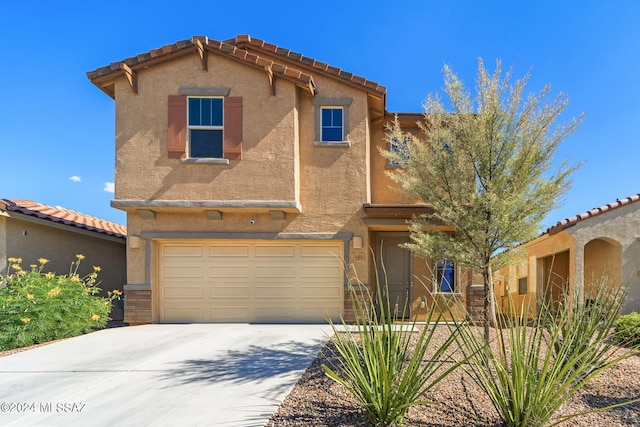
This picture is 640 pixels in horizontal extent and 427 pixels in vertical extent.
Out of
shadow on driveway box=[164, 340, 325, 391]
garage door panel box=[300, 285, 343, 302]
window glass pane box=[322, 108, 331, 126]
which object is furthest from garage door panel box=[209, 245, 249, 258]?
window glass pane box=[322, 108, 331, 126]

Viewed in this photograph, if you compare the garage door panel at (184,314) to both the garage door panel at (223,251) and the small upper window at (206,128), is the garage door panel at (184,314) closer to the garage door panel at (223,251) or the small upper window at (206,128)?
the garage door panel at (223,251)

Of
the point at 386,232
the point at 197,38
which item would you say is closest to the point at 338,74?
the point at 197,38

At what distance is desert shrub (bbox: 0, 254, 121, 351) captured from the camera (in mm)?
8539

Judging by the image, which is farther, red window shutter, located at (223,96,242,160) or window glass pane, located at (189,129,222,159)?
window glass pane, located at (189,129,222,159)

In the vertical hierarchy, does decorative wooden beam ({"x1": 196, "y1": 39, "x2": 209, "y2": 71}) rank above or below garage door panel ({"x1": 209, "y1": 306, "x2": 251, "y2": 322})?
above

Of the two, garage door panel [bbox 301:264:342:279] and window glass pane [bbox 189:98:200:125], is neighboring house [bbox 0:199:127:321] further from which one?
garage door panel [bbox 301:264:342:279]

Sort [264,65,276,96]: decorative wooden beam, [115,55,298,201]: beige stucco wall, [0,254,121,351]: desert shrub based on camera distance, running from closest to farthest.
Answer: [0,254,121,351]: desert shrub < [264,65,276,96]: decorative wooden beam < [115,55,298,201]: beige stucco wall

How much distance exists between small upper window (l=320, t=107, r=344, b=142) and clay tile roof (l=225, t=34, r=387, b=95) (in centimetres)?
87

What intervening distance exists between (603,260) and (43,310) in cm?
1480

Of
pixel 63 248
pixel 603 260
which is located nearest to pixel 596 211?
pixel 603 260

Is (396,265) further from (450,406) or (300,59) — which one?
(450,406)

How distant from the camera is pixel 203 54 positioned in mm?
10305

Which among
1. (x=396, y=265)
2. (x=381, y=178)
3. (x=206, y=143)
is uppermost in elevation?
(x=206, y=143)

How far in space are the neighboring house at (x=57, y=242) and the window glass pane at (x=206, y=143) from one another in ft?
15.2
